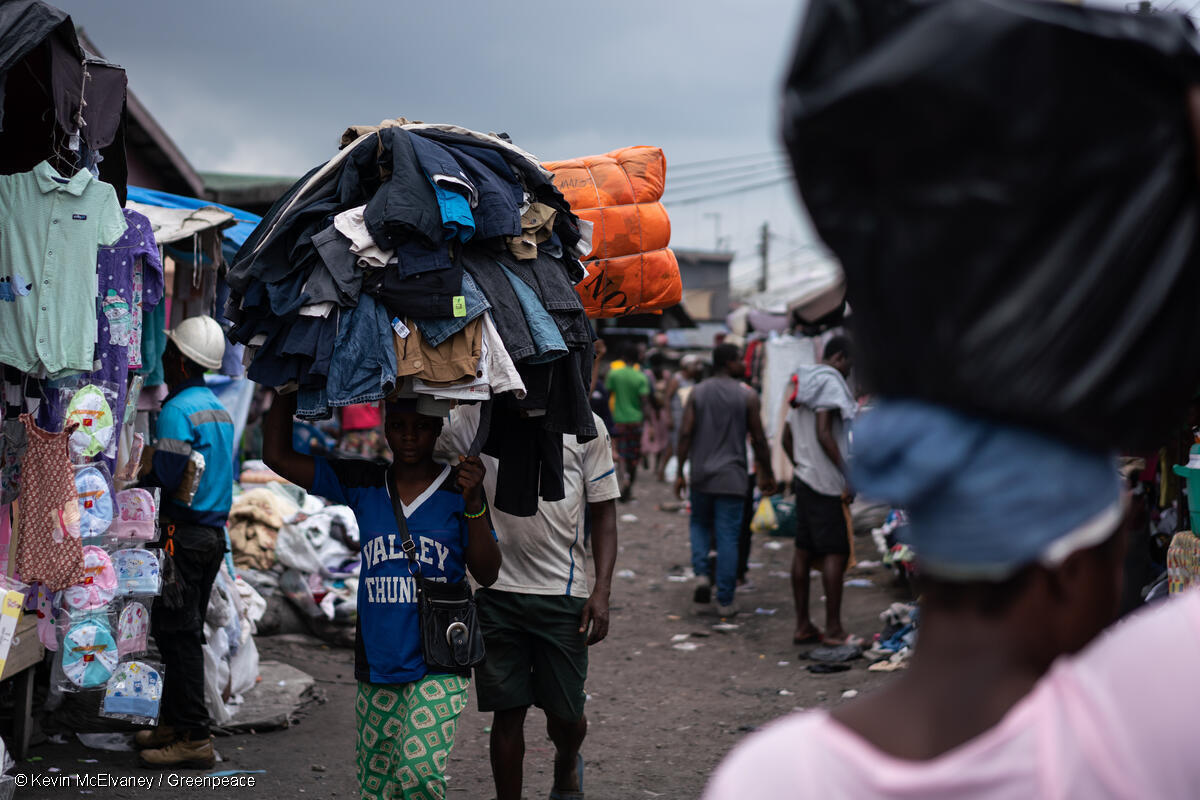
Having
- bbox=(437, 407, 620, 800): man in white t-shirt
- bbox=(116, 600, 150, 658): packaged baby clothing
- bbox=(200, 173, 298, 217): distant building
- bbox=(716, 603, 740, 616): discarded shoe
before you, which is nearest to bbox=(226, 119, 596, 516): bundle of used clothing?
bbox=(437, 407, 620, 800): man in white t-shirt

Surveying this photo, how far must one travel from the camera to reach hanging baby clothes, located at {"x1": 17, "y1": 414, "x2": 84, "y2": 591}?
Result: 478cm

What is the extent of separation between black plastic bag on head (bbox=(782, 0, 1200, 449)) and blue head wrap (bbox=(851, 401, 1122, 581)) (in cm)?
3

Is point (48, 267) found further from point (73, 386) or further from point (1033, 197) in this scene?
point (1033, 197)

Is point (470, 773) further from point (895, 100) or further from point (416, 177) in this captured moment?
point (895, 100)

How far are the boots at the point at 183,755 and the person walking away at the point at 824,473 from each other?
470 centimetres

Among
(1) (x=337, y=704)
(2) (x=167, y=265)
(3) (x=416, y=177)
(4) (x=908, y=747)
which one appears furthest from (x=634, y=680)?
(4) (x=908, y=747)

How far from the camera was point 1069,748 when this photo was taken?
3.75 ft

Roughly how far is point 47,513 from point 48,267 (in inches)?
43.9

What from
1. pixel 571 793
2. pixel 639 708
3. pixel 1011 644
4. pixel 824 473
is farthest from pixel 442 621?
pixel 824 473

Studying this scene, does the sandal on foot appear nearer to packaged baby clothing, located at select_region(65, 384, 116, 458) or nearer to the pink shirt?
packaged baby clothing, located at select_region(65, 384, 116, 458)

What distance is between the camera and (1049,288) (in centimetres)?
113

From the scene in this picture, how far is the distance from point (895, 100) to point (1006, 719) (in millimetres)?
666

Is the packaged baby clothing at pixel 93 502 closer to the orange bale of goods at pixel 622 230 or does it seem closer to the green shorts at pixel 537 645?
the green shorts at pixel 537 645

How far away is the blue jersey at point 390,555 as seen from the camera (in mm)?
4035
